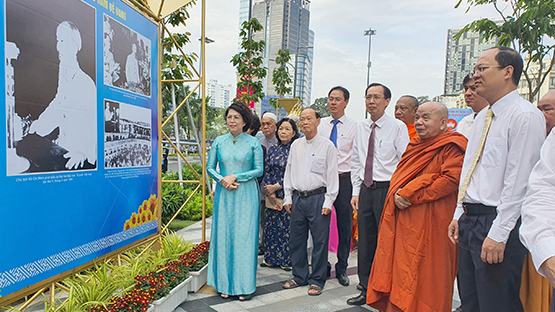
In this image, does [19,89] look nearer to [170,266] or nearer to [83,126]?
[83,126]

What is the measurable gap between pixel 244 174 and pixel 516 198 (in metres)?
2.00

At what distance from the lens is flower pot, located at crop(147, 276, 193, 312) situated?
2.80 m

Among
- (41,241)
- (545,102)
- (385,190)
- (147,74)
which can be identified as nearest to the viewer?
(41,241)

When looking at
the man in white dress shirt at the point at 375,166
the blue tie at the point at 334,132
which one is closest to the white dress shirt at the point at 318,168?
→ the man in white dress shirt at the point at 375,166

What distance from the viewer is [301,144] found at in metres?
3.69

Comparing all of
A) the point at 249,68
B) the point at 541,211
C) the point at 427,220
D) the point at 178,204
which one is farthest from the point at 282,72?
the point at 541,211

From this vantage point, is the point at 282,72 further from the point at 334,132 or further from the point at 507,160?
the point at 507,160

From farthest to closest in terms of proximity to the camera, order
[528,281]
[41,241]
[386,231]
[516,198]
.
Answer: [386,231]
[41,241]
[528,281]
[516,198]

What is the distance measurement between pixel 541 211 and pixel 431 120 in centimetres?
154

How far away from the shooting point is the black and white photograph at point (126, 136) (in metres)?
3.00

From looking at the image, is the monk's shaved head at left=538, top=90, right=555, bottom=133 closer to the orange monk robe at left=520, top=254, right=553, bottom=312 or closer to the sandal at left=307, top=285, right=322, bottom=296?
the orange monk robe at left=520, top=254, right=553, bottom=312

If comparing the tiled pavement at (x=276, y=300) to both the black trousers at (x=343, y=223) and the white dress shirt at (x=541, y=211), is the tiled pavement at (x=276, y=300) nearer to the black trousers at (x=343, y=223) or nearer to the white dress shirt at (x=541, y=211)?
the black trousers at (x=343, y=223)

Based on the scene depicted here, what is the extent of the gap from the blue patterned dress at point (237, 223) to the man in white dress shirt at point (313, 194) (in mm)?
393

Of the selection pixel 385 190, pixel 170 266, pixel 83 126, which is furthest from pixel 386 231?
pixel 83 126
